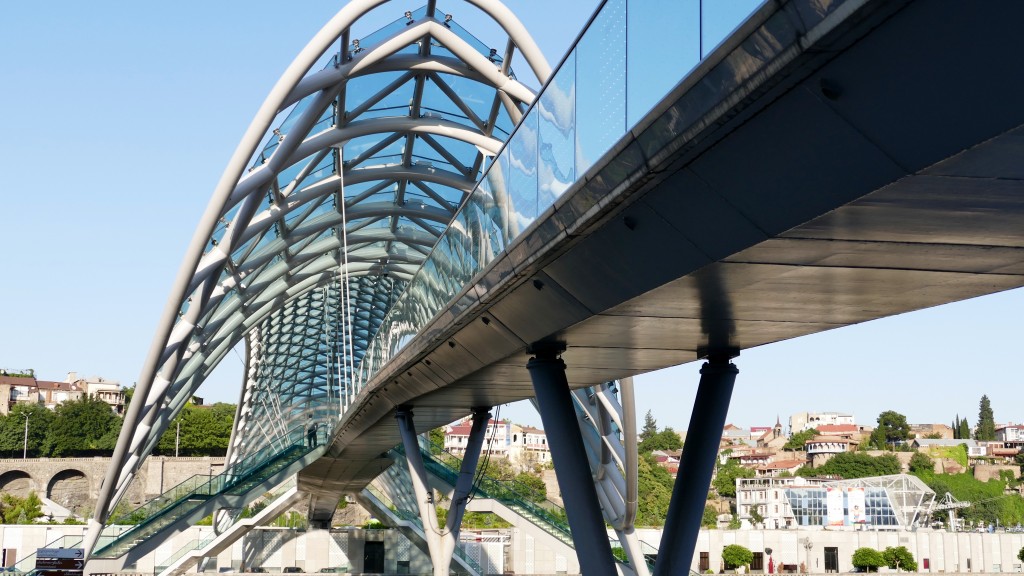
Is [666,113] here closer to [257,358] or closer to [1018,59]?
[1018,59]

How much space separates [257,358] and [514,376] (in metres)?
61.4

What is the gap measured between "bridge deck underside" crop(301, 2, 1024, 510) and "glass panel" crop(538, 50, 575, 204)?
19.7 inches

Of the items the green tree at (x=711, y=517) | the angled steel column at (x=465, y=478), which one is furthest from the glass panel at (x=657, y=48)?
the green tree at (x=711, y=517)

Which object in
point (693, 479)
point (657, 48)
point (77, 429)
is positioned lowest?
point (693, 479)

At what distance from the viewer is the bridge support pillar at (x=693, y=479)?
14875 millimetres

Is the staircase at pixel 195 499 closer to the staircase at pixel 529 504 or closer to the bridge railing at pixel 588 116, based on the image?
the staircase at pixel 529 504

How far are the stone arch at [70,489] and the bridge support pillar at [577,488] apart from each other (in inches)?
5176

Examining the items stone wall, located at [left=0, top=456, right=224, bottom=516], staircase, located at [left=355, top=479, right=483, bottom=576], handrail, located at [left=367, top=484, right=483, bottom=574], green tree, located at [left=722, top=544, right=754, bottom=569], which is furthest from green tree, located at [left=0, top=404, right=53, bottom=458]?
green tree, located at [left=722, top=544, right=754, bottom=569]

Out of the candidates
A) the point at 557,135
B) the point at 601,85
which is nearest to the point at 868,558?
the point at 557,135

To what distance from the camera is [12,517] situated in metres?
111

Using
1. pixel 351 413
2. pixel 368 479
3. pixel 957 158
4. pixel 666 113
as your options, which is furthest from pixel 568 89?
pixel 368 479

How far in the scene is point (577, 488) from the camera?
48.6ft

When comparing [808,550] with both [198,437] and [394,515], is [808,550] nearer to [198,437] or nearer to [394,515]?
[394,515]

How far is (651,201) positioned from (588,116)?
1665 mm
